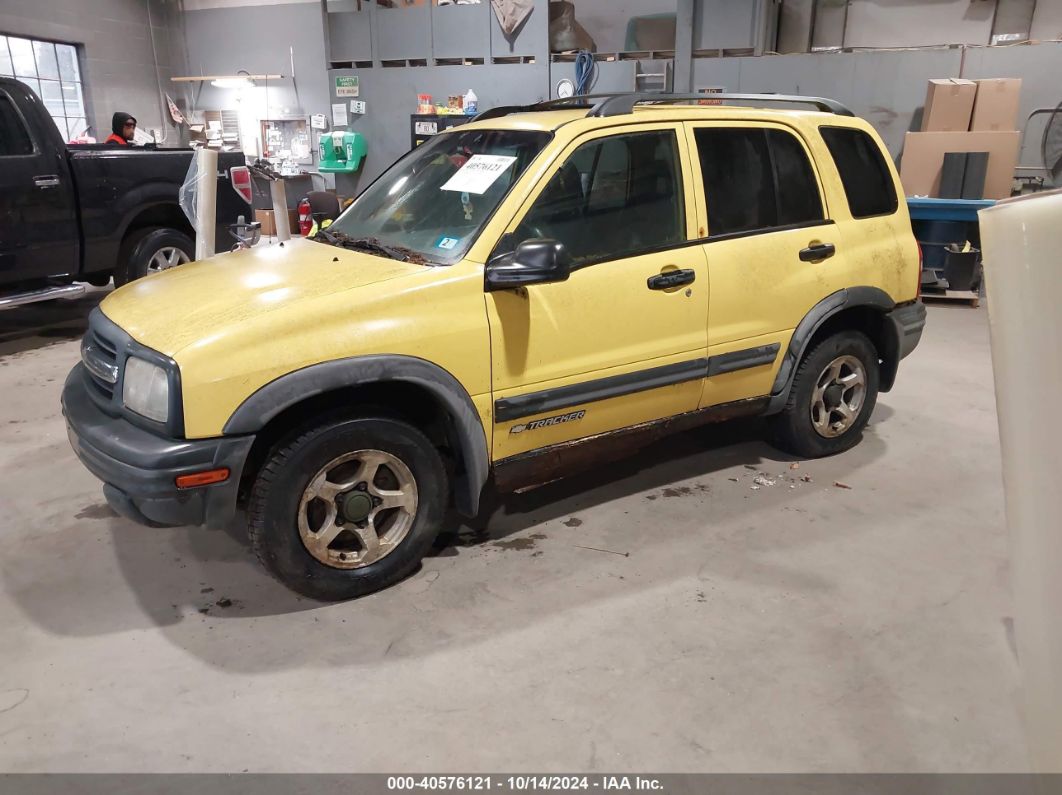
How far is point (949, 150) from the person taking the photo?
26.1 ft

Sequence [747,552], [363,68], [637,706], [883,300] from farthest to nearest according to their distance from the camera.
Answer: [363,68], [883,300], [747,552], [637,706]

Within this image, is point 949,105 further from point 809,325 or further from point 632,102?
point 632,102

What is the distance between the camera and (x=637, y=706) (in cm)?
241

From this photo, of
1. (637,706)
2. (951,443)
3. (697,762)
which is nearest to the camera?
(697,762)

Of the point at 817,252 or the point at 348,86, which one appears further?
the point at 348,86


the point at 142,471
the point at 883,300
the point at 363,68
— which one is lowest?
the point at 142,471

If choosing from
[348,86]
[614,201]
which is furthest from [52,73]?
[614,201]

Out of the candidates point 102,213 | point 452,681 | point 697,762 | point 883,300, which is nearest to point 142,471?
point 452,681

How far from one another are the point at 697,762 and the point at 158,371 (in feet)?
6.65

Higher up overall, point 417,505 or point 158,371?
point 158,371

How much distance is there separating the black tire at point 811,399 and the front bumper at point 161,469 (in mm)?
2665

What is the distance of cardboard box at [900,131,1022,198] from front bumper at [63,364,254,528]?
25.5 feet

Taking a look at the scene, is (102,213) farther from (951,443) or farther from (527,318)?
(951,443)

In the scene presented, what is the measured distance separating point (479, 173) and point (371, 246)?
538mm
